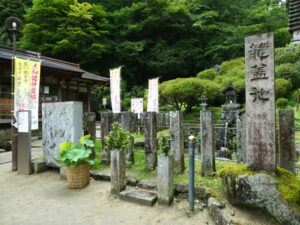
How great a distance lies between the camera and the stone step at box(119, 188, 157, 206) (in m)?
3.24

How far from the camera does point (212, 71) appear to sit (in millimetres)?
17484

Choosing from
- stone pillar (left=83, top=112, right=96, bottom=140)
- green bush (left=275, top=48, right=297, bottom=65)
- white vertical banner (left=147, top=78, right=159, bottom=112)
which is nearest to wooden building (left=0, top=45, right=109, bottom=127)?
white vertical banner (left=147, top=78, right=159, bottom=112)

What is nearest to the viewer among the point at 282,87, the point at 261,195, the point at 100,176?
the point at 261,195

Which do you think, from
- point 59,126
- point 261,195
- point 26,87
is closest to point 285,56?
point 261,195

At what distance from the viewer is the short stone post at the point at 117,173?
362cm

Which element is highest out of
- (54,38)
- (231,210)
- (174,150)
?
(54,38)

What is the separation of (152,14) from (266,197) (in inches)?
902

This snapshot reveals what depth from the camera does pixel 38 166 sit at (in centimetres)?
502

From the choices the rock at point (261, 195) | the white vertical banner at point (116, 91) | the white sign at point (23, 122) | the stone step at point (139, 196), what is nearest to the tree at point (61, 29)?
the white vertical banner at point (116, 91)

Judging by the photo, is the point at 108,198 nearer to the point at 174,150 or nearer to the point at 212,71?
the point at 174,150

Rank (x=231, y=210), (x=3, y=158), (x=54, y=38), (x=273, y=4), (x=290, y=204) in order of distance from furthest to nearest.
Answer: (x=273, y=4) < (x=54, y=38) < (x=3, y=158) < (x=231, y=210) < (x=290, y=204)

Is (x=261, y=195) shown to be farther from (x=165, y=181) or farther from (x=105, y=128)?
(x=105, y=128)

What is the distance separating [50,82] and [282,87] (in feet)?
47.4

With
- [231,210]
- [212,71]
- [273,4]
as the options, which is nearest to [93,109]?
[212,71]
